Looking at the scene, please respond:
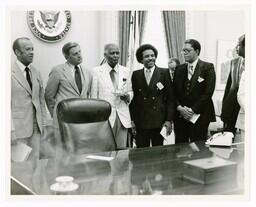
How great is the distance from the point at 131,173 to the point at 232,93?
90 cm

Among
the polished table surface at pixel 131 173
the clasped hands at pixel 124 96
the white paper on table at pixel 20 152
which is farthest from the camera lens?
the clasped hands at pixel 124 96

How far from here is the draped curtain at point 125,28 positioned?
2.28 meters

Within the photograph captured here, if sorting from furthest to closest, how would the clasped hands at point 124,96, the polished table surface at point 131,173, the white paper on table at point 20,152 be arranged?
the clasped hands at point 124,96, the white paper on table at point 20,152, the polished table surface at point 131,173

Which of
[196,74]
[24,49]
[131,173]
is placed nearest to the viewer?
[131,173]

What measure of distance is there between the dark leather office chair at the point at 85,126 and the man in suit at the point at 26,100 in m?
0.15

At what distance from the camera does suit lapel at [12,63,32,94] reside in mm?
2262

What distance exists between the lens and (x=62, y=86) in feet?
7.52

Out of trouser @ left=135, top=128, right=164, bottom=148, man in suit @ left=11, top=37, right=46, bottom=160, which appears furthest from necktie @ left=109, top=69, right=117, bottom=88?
man in suit @ left=11, top=37, right=46, bottom=160

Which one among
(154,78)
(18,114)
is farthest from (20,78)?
(154,78)

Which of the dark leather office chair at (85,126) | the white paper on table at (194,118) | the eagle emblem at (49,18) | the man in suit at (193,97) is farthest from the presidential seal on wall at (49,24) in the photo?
the white paper on table at (194,118)

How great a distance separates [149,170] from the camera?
80.6 inches

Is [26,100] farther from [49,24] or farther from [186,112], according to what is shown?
[186,112]

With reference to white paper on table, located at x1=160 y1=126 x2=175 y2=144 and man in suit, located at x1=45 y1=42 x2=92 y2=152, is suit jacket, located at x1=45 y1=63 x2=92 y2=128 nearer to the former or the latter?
man in suit, located at x1=45 y1=42 x2=92 y2=152

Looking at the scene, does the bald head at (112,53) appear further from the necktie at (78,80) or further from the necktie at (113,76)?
the necktie at (78,80)
